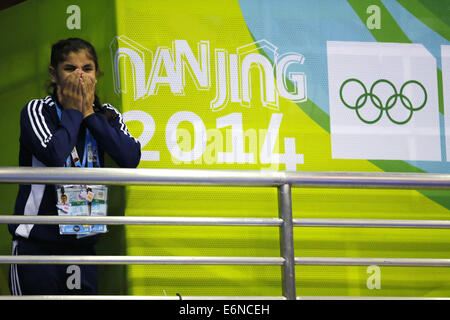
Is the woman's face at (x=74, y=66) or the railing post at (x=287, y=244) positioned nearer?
the railing post at (x=287, y=244)

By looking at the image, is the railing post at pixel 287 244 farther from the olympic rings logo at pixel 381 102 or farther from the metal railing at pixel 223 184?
the olympic rings logo at pixel 381 102

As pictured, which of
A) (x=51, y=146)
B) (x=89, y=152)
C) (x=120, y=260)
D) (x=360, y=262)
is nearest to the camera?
(x=120, y=260)

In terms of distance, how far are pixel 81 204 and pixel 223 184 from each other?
95 cm

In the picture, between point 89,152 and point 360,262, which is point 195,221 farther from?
point 89,152

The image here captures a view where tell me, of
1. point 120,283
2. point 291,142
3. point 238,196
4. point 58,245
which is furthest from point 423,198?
point 58,245

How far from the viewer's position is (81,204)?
129 inches

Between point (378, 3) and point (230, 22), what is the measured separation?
1.03 meters

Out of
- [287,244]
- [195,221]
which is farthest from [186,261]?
[287,244]

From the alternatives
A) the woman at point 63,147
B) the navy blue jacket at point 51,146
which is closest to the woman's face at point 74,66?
the woman at point 63,147

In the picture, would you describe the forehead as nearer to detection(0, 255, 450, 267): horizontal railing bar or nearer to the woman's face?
the woman's face

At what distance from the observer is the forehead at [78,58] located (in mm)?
3605

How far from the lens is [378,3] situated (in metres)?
4.15

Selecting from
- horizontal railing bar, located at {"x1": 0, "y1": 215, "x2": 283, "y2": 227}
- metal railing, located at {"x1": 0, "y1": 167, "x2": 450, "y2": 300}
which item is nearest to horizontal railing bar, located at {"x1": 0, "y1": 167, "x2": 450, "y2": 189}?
metal railing, located at {"x1": 0, "y1": 167, "x2": 450, "y2": 300}

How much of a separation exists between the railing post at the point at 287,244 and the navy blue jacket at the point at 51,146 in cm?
102
